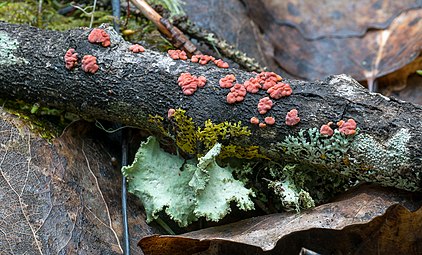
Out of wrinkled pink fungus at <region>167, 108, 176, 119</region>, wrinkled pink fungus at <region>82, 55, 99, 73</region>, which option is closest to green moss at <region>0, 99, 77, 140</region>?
wrinkled pink fungus at <region>82, 55, 99, 73</region>

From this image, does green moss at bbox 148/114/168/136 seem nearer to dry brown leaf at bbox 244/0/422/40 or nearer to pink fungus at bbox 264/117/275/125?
pink fungus at bbox 264/117/275/125

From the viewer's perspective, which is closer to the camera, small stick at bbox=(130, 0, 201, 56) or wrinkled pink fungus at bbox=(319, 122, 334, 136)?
wrinkled pink fungus at bbox=(319, 122, 334, 136)

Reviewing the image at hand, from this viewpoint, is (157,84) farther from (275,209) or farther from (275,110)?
(275,209)

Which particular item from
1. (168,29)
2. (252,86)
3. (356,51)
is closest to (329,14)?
(356,51)

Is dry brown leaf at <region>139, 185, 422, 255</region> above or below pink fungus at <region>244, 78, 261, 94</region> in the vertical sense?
below

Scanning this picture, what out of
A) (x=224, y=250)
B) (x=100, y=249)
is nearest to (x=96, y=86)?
(x=100, y=249)

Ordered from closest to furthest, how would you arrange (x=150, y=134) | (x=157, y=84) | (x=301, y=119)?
(x=301, y=119) < (x=157, y=84) < (x=150, y=134)

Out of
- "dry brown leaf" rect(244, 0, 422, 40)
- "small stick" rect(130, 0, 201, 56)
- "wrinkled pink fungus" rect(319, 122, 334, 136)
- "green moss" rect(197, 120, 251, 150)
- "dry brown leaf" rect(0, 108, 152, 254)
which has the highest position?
"dry brown leaf" rect(244, 0, 422, 40)

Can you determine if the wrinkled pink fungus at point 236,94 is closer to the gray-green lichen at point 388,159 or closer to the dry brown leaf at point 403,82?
the gray-green lichen at point 388,159
